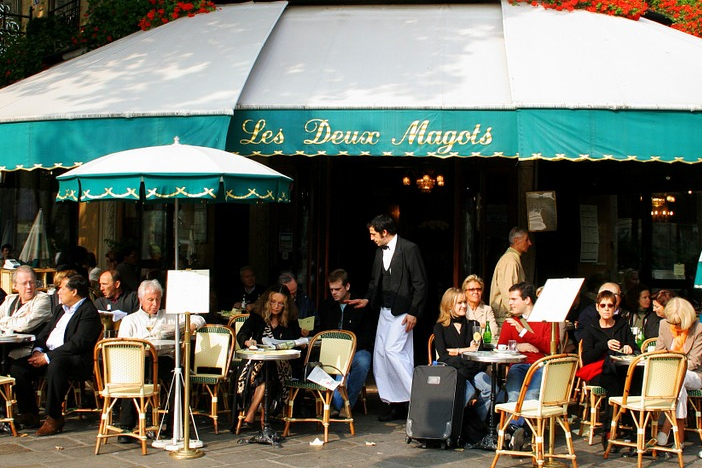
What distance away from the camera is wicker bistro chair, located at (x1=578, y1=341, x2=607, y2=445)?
8.39 meters

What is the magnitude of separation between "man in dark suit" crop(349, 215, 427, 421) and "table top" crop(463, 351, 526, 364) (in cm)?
140

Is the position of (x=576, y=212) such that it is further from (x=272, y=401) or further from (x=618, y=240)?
(x=272, y=401)

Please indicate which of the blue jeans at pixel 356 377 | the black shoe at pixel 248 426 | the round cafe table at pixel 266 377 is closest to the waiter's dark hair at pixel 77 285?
the round cafe table at pixel 266 377

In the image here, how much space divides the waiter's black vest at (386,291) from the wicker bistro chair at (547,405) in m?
2.32

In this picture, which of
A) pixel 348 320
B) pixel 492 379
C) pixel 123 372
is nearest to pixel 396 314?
pixel 348 320

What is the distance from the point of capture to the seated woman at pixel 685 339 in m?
8.12

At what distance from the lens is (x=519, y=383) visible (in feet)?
26.7

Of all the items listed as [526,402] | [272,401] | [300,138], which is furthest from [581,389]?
[300,138]

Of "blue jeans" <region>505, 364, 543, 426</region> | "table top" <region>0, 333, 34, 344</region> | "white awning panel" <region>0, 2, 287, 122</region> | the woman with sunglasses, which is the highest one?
"white awning panel" <region>0, 2, 287, 122</region>

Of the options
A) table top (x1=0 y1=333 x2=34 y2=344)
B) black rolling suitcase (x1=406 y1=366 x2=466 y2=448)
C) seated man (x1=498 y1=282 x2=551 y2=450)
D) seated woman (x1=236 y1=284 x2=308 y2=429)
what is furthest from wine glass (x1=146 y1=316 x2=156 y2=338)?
seated man (x1=498 y1=282 x2=551 y2=450)

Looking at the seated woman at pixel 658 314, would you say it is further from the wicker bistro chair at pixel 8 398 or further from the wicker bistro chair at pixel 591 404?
the wicker bistro chair at pixel 8 398

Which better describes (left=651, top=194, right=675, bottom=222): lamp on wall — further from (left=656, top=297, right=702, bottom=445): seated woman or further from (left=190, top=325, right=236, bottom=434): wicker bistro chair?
(left=190, top=325, right=236, bottom=434): wicker bistro chair

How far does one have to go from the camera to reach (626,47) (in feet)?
34.1

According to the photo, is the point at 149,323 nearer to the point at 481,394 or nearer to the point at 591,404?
the point at 481,394
